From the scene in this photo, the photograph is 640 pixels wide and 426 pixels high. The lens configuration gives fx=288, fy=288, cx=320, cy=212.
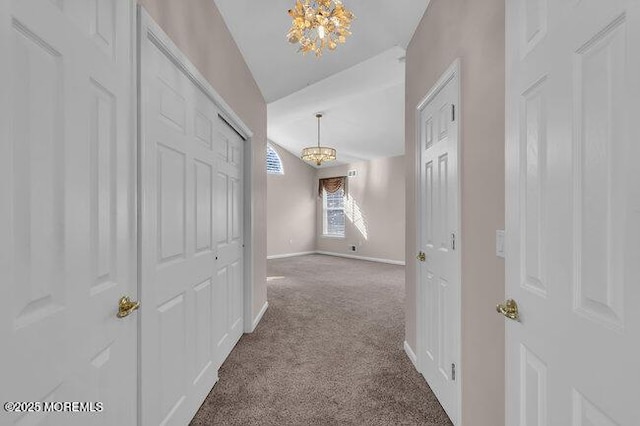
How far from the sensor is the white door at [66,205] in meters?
0.63

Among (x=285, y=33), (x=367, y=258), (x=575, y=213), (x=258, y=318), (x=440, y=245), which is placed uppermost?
(x=285, y=33)

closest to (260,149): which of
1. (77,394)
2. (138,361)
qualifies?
(138,361)

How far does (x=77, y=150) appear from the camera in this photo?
0.82 m

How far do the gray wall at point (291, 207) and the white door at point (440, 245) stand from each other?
633 centimetres

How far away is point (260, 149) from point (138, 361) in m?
2.60

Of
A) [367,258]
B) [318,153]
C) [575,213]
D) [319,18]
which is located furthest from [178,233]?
[367,258]

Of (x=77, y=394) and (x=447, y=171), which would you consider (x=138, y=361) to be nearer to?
(x=77, y=394)

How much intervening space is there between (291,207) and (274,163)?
1413 mm

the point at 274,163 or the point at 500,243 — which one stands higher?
the point at 274,163

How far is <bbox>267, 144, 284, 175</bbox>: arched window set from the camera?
826 cm

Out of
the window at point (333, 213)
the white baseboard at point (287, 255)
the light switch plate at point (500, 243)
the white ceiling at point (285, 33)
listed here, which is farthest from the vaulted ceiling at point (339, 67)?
the white baseboard at point (287, 255)

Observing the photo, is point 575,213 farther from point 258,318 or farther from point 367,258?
point 367,258

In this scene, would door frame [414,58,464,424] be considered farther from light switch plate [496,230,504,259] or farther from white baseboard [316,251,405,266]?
white baseboard [316,251,405,266]

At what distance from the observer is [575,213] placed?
0.68m
